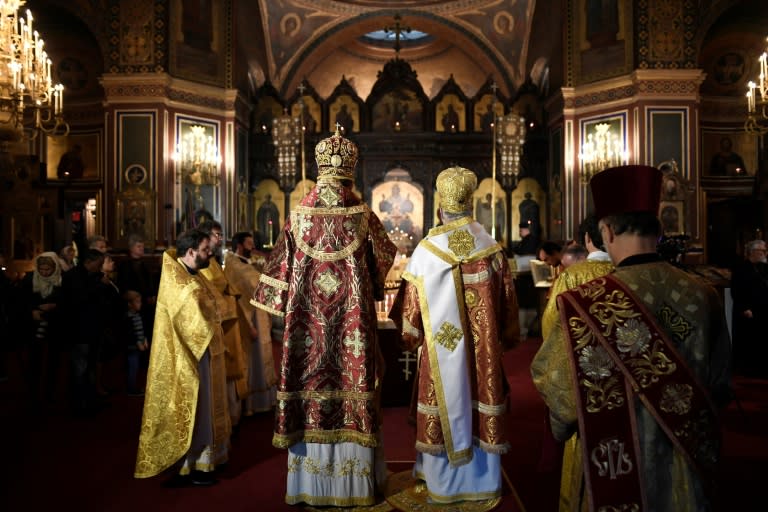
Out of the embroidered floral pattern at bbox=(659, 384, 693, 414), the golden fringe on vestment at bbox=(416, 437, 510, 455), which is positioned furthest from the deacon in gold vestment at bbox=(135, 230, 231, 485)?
the embroidered floral pattern at bbox=(659, 384, 693, 414)

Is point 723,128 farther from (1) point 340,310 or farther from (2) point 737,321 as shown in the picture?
(1) point 340,310

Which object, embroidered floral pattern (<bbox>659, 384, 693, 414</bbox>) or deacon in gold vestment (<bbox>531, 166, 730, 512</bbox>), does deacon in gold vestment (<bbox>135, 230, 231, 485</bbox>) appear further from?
embroidered floral pattern (<bbox>659, 384, 693, 414</bbox>)

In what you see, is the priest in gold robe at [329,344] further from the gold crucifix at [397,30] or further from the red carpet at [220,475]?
the gold crucifix at [397,30]

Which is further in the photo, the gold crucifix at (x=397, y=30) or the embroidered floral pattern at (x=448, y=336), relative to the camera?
the gold crucifix at (x=397, y=30)

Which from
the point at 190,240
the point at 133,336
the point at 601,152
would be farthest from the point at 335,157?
the point at 601,152

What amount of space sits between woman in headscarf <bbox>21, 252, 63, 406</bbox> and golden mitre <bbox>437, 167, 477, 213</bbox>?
4.43m

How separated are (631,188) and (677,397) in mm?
Result: 691

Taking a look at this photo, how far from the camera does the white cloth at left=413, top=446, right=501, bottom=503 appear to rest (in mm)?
3818

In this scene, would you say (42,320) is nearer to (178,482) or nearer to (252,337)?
(252,337)

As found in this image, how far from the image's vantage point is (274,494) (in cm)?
412

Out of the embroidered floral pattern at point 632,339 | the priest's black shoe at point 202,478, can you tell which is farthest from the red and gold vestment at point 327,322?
the embroidered floral pattern at point 632,339

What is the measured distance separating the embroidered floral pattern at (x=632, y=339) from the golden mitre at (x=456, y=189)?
203cm

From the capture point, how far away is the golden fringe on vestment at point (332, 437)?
12.3ft

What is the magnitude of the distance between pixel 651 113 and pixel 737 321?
6139 mm
